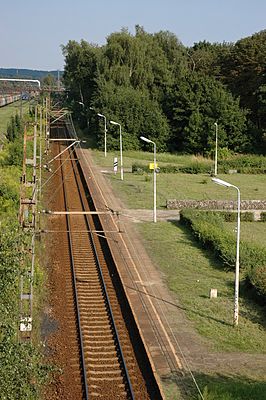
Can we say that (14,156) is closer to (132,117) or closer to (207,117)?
(132,117)

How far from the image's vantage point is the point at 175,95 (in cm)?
6425

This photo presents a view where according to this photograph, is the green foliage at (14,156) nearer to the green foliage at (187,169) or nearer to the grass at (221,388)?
the green foliage at (187,169)

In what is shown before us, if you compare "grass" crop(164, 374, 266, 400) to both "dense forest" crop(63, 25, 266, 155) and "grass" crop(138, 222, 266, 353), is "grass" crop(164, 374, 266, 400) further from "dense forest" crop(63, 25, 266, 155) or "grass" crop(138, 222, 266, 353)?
"dense forest" crop(63, 25, 266, 155)

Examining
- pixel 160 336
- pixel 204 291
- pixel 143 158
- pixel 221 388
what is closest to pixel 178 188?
pixel 143 158

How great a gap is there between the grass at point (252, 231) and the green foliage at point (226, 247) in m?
1.24

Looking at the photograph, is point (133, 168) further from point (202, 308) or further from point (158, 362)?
point (158, 362)

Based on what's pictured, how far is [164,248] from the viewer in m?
27.5

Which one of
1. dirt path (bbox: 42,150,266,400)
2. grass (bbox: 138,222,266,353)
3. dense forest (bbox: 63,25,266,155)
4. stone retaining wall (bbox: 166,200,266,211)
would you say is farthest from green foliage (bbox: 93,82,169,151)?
dirt path (bbox: 42,150,266,400)

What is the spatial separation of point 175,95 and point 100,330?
4830cm

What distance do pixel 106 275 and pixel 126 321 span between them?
197 inches

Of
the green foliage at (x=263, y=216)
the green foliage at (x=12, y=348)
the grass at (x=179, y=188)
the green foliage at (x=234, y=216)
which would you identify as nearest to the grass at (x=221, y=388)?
the green foliage at (x=12, y=348)

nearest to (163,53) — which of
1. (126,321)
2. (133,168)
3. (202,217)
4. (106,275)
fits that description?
(133,168)

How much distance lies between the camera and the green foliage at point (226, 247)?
2157 cm

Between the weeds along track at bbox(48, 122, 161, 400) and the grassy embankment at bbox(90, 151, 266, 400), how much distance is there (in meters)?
1.31
